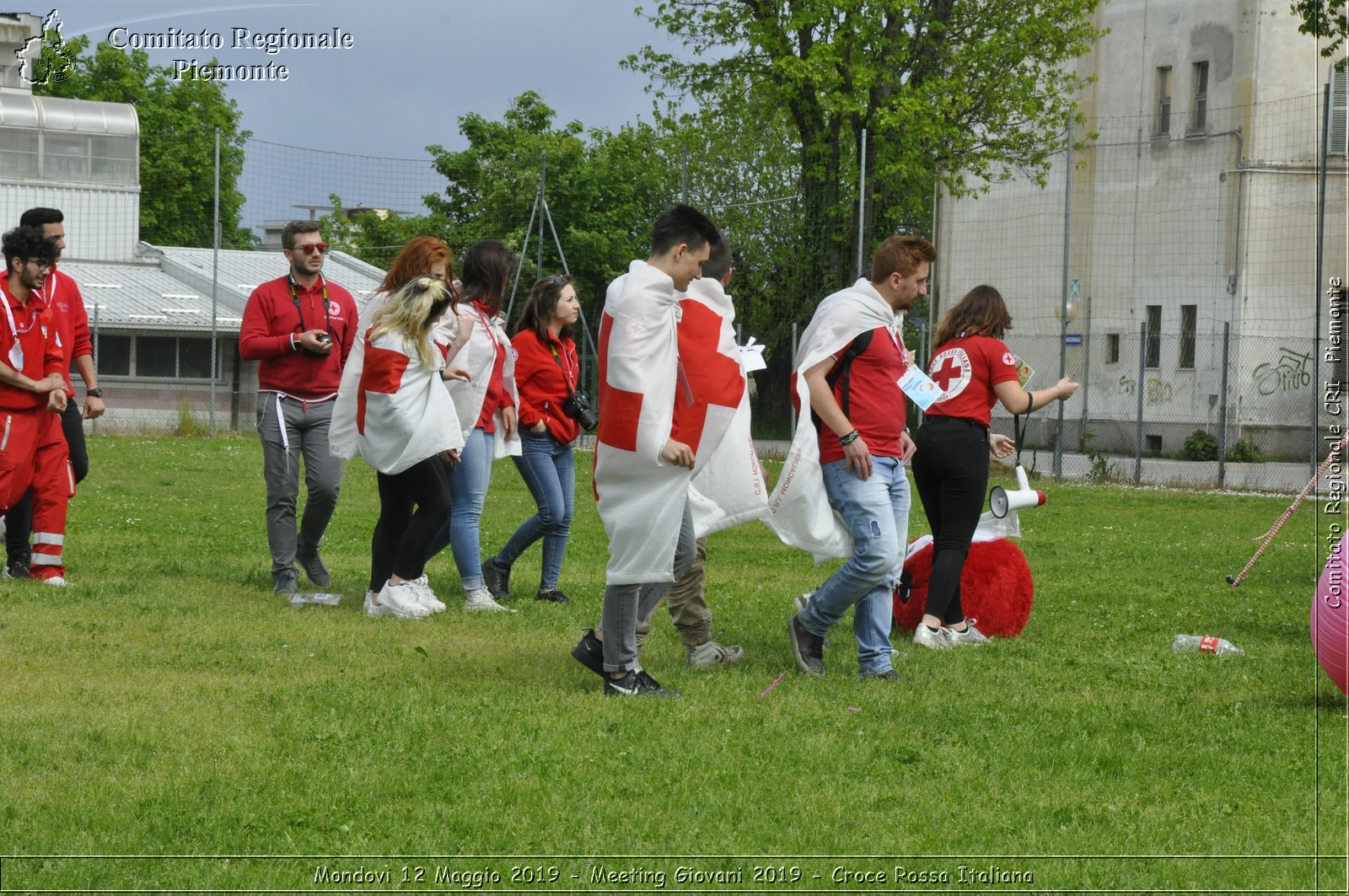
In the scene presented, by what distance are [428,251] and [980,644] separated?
3558 millimetres

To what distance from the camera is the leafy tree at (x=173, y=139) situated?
31.0m

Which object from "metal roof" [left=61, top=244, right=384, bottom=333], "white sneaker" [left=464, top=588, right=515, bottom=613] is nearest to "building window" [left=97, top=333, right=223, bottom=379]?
"metal roof" [left=61, top=244, right=384, bottom=333]

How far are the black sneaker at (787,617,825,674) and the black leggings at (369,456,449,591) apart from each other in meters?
2.20

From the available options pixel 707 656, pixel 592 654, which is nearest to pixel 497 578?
pixel 707 656

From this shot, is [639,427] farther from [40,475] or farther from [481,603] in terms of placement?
[40,475]

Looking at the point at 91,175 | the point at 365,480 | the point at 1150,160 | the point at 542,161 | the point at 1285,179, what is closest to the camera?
the point at 365,480

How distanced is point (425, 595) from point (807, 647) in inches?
93.8

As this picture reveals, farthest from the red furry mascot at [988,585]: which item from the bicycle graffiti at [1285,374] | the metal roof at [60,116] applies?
Result: the metal roof at [60,116]

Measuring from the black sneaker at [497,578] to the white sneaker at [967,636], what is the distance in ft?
9.12

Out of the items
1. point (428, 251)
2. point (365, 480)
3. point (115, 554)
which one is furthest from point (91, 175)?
point (428, 251)

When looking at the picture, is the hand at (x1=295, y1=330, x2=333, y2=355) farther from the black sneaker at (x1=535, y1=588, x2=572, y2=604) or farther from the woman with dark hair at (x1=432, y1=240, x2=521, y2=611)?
the black sneaker at (x1=535, y1=588, x2=572, y2=604)

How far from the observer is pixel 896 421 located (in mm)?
7086

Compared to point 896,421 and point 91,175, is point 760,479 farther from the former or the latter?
point 91,175

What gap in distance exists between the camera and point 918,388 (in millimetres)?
7105
